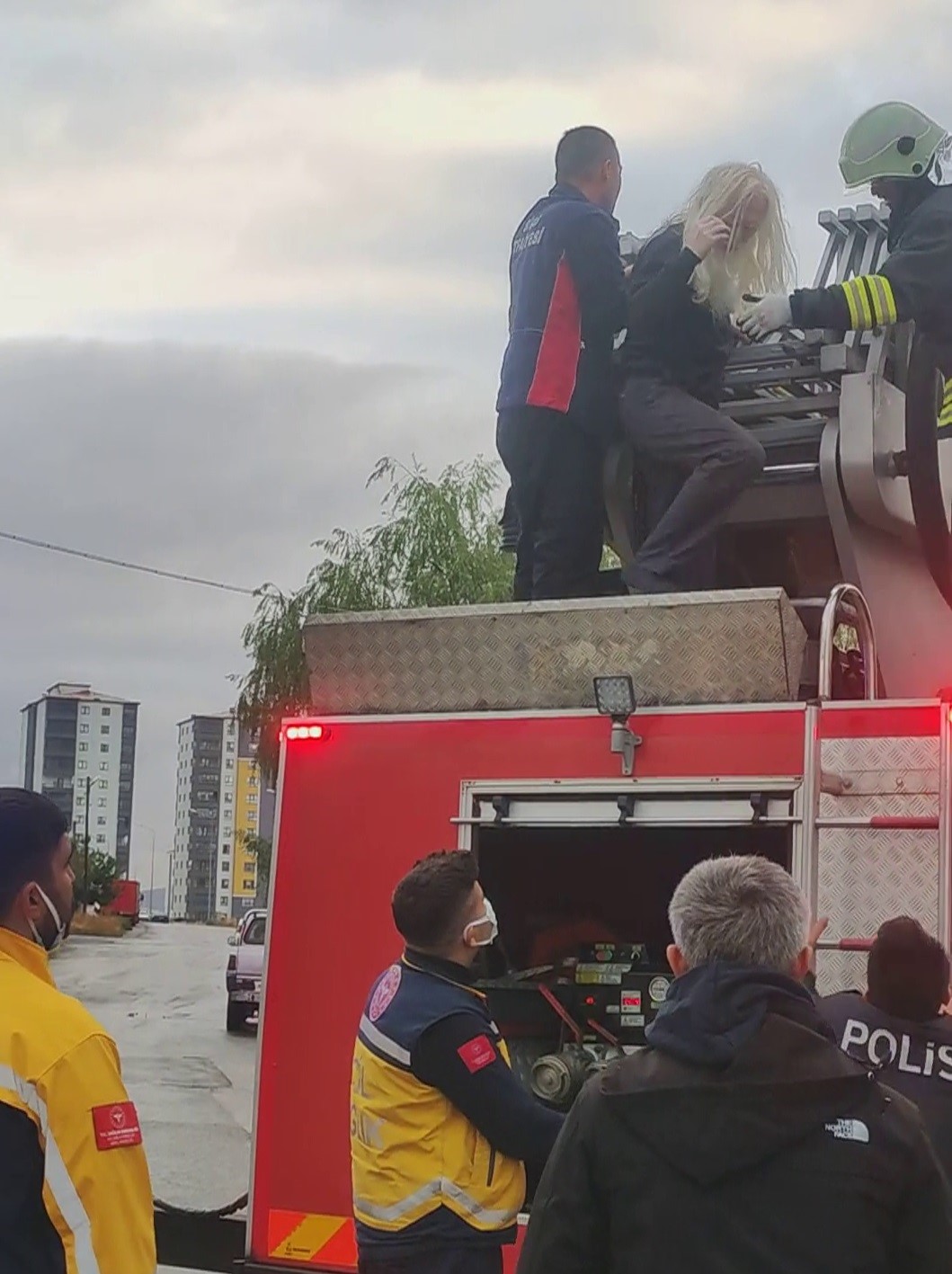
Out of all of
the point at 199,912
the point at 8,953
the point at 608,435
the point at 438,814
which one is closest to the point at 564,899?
Result: the point at 438,814

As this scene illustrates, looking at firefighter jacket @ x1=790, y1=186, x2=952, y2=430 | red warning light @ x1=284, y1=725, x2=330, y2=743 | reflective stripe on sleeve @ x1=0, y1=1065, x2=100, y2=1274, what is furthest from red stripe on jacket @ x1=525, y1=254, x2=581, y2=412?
reflective stripe on sleeve @ x1=0, y1=1065, x2=100, y2=1274

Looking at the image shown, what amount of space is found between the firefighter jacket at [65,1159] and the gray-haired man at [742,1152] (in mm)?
580

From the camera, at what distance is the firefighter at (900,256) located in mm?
5969

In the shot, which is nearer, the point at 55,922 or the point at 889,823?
the point at 55,922

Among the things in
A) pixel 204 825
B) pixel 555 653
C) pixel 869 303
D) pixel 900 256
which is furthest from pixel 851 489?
pixel 204 825

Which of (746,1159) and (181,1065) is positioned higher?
(746,1159)

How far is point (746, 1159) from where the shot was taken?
217 cm

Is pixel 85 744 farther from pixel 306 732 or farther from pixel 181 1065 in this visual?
pixel 306 732

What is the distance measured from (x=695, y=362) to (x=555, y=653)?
1553mm

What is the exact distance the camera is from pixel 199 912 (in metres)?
174

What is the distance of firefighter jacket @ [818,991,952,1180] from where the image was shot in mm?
3592

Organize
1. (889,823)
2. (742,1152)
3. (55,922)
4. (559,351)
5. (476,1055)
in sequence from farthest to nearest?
1. (559,351)
2. (889,823)
3. (476,1055)
4. (55,922)
5. (742,1152)

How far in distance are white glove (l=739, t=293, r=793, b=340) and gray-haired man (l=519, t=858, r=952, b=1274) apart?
399cm

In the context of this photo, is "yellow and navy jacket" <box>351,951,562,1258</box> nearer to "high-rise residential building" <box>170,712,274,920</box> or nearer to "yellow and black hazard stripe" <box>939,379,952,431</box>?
"yellow and black hazard stripe" <box>939,379,952,431</box>
